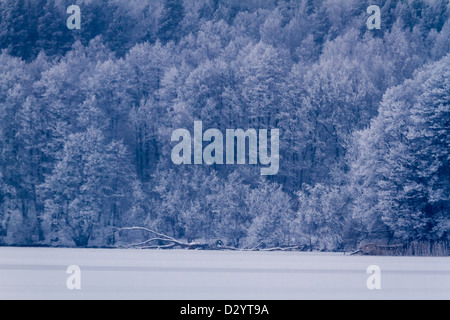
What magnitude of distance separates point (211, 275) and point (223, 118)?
2.25m

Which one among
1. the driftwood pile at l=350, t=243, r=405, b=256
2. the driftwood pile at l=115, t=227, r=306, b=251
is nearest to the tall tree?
the driftwood pile at l=115, t=227, r=306, b=251

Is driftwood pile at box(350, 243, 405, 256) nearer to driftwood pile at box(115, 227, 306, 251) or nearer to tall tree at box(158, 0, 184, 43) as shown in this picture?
driftwood pile at box(115, 227, 306, 251)

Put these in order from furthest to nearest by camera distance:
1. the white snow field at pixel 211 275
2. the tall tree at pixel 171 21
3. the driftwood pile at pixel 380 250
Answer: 1. the tall tree at pixel 171 21
2. the driftwood pile at pixel 380 250
3. the white snow field at pixel 211 275

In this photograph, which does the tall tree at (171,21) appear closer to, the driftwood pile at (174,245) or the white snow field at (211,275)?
the driftwood pile at (174,245)

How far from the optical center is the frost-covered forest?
25.1 feet

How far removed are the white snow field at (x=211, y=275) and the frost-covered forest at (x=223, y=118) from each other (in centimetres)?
44

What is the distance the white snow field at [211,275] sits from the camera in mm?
5035

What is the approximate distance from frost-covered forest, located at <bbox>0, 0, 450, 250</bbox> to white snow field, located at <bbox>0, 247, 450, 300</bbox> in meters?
0.44

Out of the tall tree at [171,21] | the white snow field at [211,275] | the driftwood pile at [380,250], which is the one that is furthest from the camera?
the tall tree at [171,21]

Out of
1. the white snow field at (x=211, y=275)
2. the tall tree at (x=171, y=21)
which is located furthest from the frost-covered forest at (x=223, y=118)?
the white snow field at (x=211, y=275)

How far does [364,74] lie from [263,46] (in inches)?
46.8

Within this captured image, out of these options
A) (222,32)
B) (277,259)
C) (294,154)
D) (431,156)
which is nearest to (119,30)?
(222,32)

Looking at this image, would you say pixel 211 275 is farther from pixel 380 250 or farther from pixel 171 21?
pixel 171 21

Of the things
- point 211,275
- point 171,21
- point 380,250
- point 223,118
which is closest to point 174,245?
point 223,118
